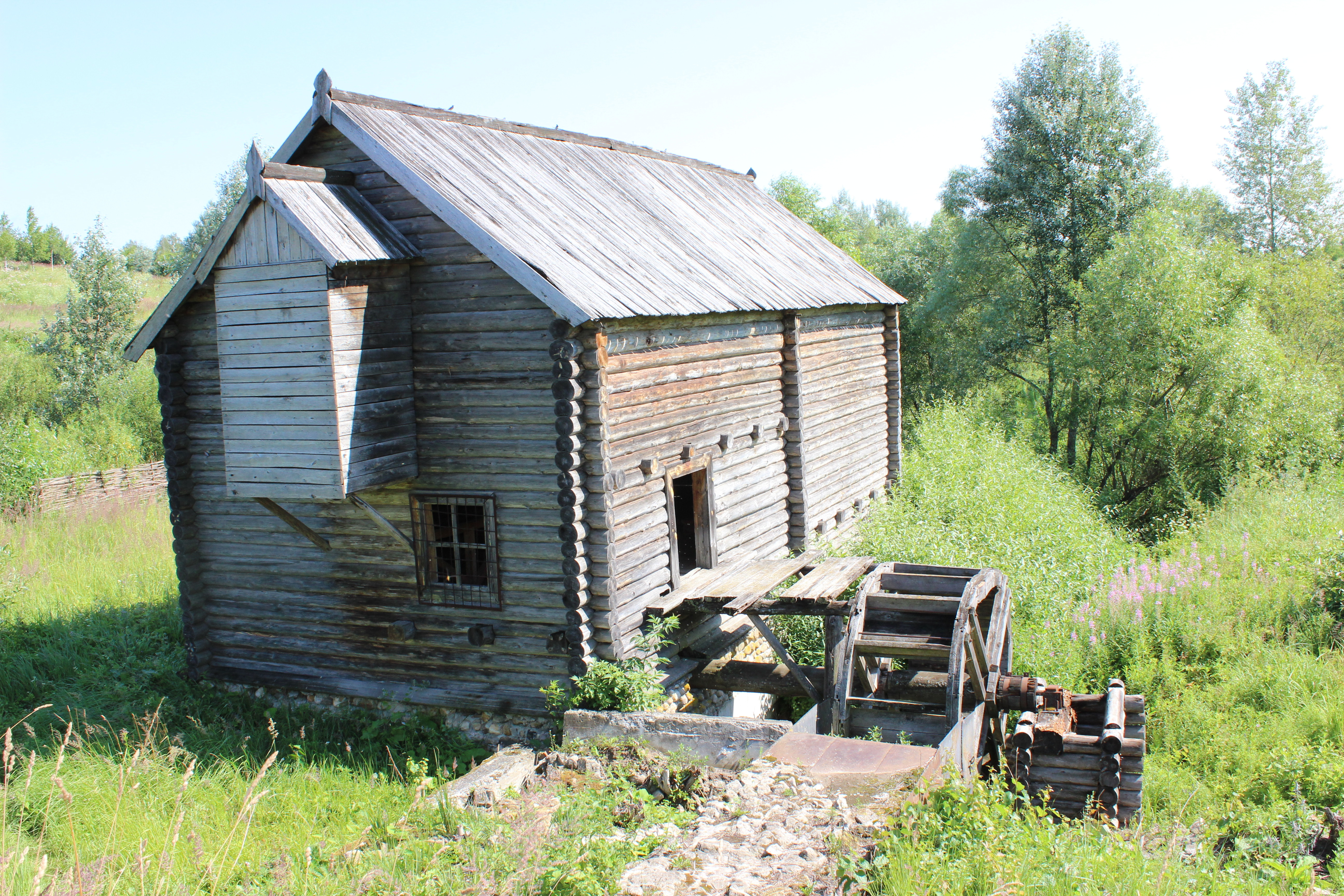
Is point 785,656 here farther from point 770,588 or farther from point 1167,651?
point 1167,651

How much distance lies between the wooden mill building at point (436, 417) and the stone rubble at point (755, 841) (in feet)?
10.2

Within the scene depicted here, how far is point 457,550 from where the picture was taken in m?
9.55

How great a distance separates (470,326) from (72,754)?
17.3 feet

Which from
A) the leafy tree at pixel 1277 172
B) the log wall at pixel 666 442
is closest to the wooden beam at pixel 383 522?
the log wall at pixel 666 442

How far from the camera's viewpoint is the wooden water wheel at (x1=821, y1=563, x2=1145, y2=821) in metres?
8.32

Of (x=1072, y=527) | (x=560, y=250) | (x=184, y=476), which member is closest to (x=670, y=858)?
(x=560, y=250)

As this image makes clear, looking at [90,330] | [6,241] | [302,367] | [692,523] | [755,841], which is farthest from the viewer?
[6,241]

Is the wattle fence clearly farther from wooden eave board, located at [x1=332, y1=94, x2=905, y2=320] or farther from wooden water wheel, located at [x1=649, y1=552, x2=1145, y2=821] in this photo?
wooden water wheel, located at [x1=649, y1=552, x2=1145, y2=821]

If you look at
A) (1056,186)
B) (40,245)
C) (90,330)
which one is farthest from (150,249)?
(1056,186)

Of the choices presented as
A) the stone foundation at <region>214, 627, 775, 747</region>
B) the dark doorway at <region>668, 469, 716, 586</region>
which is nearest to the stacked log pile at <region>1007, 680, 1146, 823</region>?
the stone foundation at <region>214, 627, 775, 747</region>

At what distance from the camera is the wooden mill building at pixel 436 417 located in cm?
873

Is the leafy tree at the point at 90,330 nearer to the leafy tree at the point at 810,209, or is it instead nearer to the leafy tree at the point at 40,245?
the leafy tree at the point at 810,209

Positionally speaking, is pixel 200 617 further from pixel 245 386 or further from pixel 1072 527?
pixel 1072 527

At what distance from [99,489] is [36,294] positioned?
3305cm
